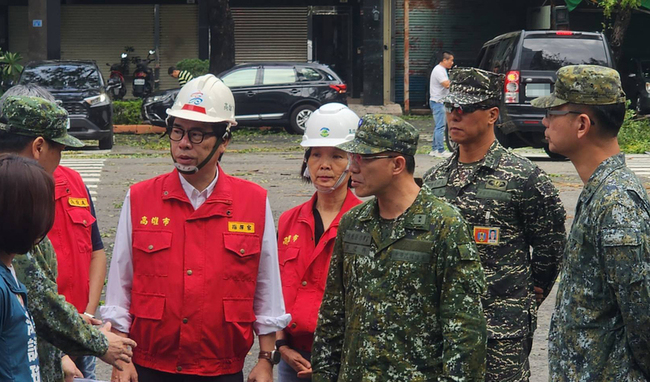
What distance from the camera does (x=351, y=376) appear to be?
349 centimetres

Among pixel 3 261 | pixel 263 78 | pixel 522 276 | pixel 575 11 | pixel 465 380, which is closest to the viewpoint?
pixel 3 261

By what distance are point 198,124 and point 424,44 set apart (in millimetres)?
26674

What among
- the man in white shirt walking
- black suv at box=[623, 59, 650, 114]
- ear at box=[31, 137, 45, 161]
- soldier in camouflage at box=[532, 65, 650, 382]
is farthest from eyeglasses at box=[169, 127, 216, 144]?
black suv at box=[623, 59, 650, 114]

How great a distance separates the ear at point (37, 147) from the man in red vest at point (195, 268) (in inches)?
16.7

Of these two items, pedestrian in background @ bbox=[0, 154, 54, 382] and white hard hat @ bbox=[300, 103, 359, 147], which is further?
white hard hat @ bbox=[300, 103, 359, 147]

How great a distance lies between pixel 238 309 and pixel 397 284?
2.80 ft

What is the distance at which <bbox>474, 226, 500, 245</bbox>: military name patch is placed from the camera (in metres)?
4.38

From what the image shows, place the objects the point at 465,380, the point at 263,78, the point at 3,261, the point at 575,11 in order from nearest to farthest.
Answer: the point at 3,261
the point at 465,380
the point at 263,78
the point at 575,11

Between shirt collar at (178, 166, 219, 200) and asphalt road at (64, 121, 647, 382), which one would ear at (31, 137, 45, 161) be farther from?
asphalt road at (64, 121, 647, 382)

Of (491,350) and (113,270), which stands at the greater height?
(113,270)

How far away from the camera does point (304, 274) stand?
4.33 m

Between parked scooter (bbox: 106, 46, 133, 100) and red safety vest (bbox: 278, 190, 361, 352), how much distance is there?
2466 cm

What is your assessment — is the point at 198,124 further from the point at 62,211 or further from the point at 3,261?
the point at 3,261

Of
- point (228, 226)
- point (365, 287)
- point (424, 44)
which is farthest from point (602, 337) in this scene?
point (424, 44)
